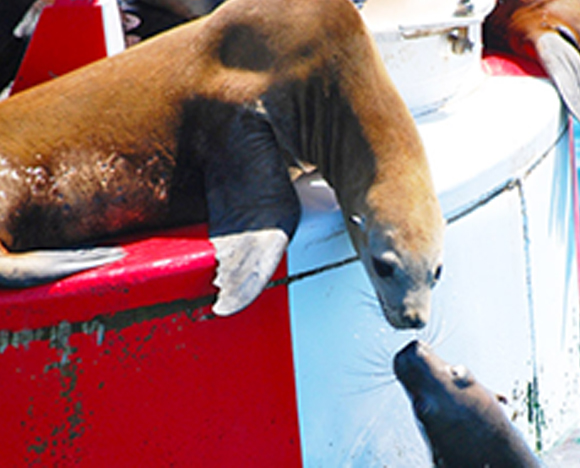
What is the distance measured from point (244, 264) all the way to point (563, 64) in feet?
6.52

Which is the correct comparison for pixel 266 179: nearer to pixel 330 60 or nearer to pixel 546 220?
pixel 330 60

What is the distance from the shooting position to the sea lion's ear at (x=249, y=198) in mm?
2232

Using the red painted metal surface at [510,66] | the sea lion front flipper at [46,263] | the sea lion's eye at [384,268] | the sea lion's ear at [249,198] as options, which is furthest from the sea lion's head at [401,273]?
the red painted metal surface at [510,66]

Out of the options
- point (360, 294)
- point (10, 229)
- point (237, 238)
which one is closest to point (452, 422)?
point (360, 294)

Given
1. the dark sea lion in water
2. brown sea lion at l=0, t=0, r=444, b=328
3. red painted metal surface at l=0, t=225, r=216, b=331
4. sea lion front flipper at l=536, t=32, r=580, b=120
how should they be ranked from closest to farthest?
red painted metal surface at l=0, t=225, r=216, b=331 < brown sea lion at l=0, t=0, r=444, b=328 < the dark sea lion in water < sea lion front flipper at l=536, t=32, r=580, b=120

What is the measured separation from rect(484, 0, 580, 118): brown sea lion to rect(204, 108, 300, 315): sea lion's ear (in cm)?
144

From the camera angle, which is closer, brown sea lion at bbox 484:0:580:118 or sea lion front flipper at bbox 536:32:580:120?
sea lion front flipper at bbox 536:32:580:120

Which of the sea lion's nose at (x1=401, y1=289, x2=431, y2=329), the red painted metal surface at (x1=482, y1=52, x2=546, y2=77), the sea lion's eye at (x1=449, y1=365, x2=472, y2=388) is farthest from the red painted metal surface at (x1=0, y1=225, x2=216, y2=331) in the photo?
the red painted metal surface at (x1=482, y1=52, x2=546, y2=77)

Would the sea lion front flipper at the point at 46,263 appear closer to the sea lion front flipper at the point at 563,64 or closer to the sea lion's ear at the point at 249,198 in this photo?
the sea lion's ear at the point at 249,198

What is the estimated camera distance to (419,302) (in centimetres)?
221

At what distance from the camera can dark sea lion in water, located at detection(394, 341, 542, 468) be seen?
2.45 meters

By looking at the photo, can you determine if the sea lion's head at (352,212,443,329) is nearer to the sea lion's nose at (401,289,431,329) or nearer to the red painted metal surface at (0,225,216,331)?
the sea lion's nose at (401,289,431,329)

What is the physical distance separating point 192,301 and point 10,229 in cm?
49

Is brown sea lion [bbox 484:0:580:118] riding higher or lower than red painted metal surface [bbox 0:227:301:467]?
lower
